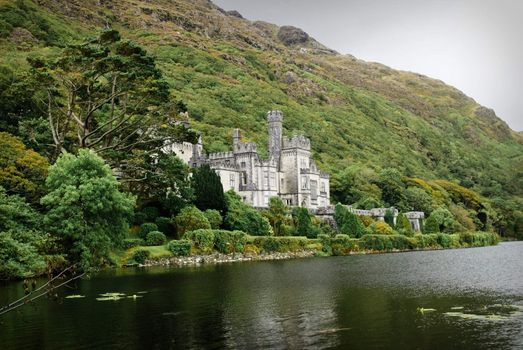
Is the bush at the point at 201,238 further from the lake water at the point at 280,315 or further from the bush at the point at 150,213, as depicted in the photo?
the lake water at the point at 280,315

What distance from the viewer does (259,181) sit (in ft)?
275

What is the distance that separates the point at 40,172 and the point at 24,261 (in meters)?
9.52

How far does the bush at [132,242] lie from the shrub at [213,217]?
30.0 feet

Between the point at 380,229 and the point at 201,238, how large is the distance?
33121 millimetres

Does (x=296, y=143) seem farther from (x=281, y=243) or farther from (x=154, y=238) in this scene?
(x=154, y=238)

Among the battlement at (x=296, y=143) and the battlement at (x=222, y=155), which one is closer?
the battlement at (x=222, y=155)

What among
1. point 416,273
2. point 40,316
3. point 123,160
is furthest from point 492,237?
point 40,316

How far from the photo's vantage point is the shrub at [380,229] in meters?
79.4

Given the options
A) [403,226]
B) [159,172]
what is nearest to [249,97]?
[403,226]

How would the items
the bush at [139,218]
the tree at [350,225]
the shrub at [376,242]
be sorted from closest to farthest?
the bush at [139,218] → the shrub at [376,242] → the tree at [350,225]

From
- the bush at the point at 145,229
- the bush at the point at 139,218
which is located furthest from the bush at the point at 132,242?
the bush at the point at 139,218

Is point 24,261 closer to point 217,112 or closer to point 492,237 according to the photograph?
point 492,237

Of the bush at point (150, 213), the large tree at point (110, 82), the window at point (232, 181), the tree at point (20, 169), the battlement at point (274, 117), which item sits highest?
the battlement at point (274, 117)

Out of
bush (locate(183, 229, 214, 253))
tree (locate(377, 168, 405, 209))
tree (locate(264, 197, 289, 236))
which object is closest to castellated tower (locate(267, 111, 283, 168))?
tree (locate(264, 197, 289, 236))
